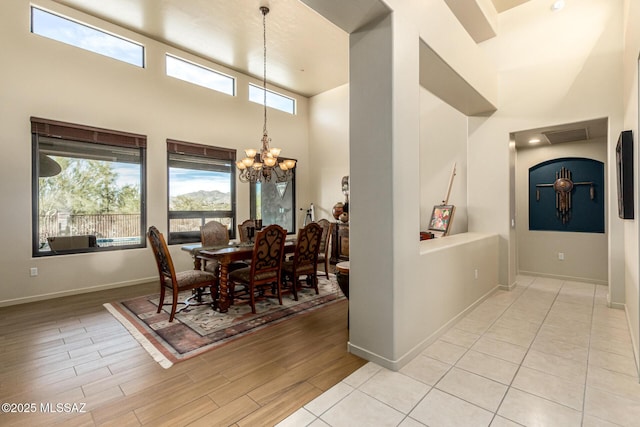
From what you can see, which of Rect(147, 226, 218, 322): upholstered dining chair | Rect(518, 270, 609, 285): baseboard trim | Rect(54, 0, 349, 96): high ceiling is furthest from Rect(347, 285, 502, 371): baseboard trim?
Rect(54, 0, 349, 96): high ceiling

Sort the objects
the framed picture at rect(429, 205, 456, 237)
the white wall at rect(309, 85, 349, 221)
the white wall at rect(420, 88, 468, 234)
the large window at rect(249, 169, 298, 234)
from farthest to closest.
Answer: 1. the white wall at rect(309, 85, 349, 221)
2. the large window at rect(249, 169, 298, 234)
3. the white wall at rect(420, 88, 468, 234)
4. the framed picture at rect(429, 205, 456, 237)

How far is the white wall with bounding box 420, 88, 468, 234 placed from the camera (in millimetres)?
5191

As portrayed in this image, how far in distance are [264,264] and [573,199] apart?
5139 mm

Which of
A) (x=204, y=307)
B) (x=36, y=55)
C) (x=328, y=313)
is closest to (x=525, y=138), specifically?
(x=328, y=313)

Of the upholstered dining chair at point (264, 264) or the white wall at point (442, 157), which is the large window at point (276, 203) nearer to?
the upholstered dining chair at point (264, 264)

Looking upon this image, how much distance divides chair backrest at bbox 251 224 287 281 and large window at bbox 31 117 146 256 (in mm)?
2808

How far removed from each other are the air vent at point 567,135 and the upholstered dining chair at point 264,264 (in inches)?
168

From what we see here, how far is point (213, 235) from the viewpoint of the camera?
189 inches

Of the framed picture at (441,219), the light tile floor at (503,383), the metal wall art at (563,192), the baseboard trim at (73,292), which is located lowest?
the light tile floor at (503,383)

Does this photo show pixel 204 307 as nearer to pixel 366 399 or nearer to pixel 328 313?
pixel 328 313

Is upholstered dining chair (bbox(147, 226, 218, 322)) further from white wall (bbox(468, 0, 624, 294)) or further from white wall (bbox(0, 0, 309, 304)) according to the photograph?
white wall (bbox(468, 0, 624, 294))

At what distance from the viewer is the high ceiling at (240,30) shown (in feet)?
14.5

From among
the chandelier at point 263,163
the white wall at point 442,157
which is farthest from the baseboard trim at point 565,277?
the chandelier at point 263,163

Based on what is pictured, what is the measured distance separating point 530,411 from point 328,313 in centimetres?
215
